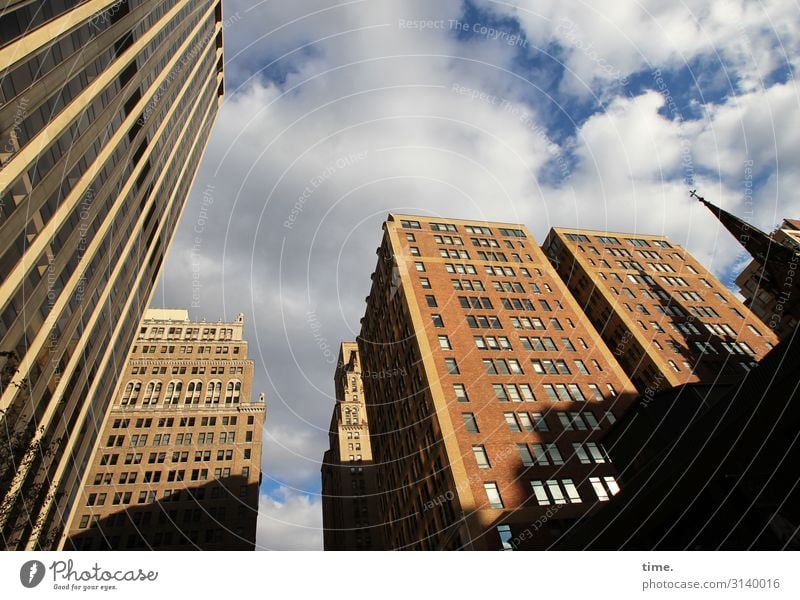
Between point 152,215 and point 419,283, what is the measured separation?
1138 inches

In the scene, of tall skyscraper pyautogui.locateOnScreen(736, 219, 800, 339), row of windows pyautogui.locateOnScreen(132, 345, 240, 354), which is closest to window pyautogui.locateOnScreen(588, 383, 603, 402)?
tall skyscraper pyautogui.locateOnScreen(736, 219, 800, 339)

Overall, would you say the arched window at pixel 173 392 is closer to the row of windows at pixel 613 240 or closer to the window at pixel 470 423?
the window at pixel 470 423

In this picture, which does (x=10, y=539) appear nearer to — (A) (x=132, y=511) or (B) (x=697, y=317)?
(A) (x=132, y=511)

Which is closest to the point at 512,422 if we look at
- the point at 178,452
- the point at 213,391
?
the point at 178,452

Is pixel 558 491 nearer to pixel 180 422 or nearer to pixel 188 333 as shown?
pixel 180 422

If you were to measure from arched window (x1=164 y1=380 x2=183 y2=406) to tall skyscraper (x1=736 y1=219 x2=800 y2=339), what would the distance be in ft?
300

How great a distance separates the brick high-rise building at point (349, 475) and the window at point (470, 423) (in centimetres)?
5835

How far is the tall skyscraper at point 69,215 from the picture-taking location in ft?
70.3

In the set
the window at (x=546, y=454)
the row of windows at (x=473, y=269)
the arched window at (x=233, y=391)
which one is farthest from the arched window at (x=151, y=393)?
the window at (x=546, y=454)

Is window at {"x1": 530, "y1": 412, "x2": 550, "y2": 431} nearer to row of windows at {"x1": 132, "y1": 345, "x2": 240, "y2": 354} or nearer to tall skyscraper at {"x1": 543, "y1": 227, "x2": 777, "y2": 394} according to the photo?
tall skyscraper at {"x1": 543, "y1": 227, "x2": 777, "y2": 394}

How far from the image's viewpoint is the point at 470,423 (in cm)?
3947

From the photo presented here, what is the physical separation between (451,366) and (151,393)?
67.6 m

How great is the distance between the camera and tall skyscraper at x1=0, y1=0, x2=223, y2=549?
844 inches
